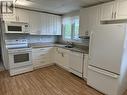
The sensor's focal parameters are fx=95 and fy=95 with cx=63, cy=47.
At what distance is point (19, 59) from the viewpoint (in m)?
3.21

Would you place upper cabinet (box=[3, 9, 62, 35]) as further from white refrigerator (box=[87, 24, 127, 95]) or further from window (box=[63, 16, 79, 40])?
white refrigerator (box=[87, 24, 127, 95])

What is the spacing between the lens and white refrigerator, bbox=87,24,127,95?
196 centimetres

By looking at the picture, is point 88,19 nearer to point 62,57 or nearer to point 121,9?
point 121,9

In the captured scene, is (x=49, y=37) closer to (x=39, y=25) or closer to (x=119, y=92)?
(x=39, y=25)

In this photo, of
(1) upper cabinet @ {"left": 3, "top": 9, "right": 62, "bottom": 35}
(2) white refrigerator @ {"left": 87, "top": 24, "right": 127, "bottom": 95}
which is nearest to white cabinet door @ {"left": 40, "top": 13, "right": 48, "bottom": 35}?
(1) upper cabinet @ {"left": 3, "top": 9, "right": 62, "bottom": 35}

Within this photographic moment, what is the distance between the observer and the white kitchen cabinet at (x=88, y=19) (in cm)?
272

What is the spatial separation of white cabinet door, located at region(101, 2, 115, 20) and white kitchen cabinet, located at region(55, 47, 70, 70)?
1608mm

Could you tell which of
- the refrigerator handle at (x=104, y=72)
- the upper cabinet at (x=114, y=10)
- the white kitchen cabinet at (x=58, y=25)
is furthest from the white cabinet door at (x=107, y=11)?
the white kitchen cabinet at (x=58, y=25)

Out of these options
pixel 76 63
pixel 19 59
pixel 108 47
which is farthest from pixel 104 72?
pixel 19 59

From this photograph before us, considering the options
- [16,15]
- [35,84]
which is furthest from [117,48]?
[16,15]

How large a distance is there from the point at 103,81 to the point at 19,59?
264 cm

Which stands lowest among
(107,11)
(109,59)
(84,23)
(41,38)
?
(109,59)

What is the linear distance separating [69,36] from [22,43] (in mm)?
2009

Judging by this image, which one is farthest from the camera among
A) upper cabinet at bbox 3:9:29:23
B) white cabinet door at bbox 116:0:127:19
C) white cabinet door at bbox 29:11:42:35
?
white cabinet door at bbox 29:11:42:35
